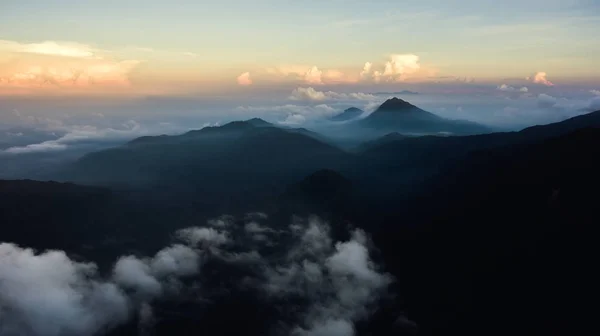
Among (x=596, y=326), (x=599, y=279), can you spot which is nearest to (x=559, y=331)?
(x=596, y=326)

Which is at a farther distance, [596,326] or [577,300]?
[577,300]

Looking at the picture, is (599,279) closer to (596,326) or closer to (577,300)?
(577,300)

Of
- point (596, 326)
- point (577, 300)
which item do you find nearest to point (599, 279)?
point (577, 300)

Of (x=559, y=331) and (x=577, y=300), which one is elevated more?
(x=577, y=300)

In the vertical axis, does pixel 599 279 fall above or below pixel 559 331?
above

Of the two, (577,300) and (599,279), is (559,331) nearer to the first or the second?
(577,300)

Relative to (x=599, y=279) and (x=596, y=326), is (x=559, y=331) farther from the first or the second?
(x=599, y=279)

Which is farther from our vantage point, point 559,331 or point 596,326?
point 559,331
